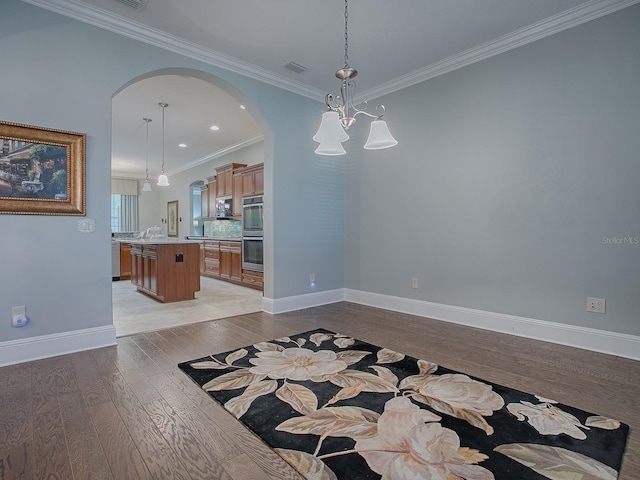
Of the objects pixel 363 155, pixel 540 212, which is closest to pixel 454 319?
pixel 540 212

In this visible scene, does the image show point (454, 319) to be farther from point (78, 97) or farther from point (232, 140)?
point (232, 140)

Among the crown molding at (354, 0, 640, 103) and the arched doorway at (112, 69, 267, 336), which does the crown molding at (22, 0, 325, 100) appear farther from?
the crown molding at (354, 0, 640, 103)

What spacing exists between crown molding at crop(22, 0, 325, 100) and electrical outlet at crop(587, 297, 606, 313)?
12.6 ft

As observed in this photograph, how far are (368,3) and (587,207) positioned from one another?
2.52 meters

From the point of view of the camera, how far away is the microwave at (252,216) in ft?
19.6

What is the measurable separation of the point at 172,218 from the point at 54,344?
324 inches

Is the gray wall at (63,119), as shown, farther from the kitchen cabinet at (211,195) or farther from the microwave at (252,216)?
the kitchen cabinet at (211,195)

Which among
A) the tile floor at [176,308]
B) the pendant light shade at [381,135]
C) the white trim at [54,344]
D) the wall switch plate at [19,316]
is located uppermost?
the pendant light shade at [381,135]

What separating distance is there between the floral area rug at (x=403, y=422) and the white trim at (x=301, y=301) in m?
1.53

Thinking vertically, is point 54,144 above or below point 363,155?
below

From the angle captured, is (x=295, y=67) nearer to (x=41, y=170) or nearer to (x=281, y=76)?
(x=281, y=76)

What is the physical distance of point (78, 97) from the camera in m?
2.82

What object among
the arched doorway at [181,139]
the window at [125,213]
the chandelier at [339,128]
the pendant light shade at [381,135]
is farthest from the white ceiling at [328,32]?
the window at [125,213]

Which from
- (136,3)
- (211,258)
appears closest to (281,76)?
(136,3)
